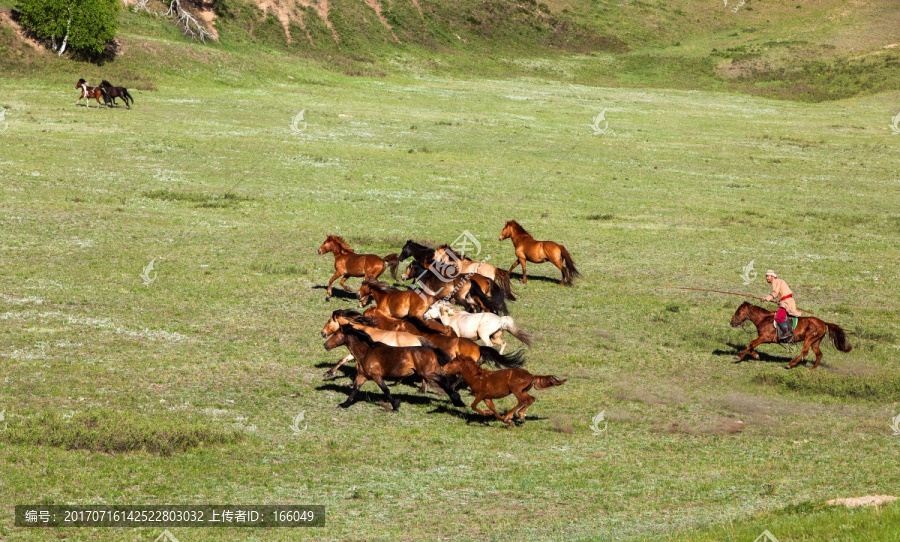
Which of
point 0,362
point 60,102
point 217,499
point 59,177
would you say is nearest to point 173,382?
point 0,362

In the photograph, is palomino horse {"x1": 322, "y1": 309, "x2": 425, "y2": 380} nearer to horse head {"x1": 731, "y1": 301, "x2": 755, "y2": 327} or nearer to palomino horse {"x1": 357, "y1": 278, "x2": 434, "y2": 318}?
palomino horse {"x1": 357, "y1": 278, "x2": 434, "y2": 318}

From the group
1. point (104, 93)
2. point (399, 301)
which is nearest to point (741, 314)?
point (399, 301)

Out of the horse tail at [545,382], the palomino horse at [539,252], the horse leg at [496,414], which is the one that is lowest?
the horse leg at [496,414]

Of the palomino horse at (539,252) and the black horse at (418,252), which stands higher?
the palomino horse at (539,252)

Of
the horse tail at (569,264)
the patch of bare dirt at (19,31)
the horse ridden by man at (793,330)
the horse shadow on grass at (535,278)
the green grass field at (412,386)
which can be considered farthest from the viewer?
the patch of bare dirt at (19,31)

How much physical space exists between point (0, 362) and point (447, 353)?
7.78 meters

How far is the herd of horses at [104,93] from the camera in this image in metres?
47.7

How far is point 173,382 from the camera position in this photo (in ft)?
50.1

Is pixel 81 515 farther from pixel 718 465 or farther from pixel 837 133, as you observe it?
pixel 837 133

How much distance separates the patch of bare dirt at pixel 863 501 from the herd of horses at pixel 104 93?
45.1 meters

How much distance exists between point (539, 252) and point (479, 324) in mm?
7009

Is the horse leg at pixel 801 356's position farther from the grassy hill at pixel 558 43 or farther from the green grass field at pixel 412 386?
the grassy hill at pixel 558 43

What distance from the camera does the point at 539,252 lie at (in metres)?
24.1

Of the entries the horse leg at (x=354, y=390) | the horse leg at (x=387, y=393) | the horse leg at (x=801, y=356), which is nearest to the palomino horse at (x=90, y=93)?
the horse leg at (x=354, y=390)
